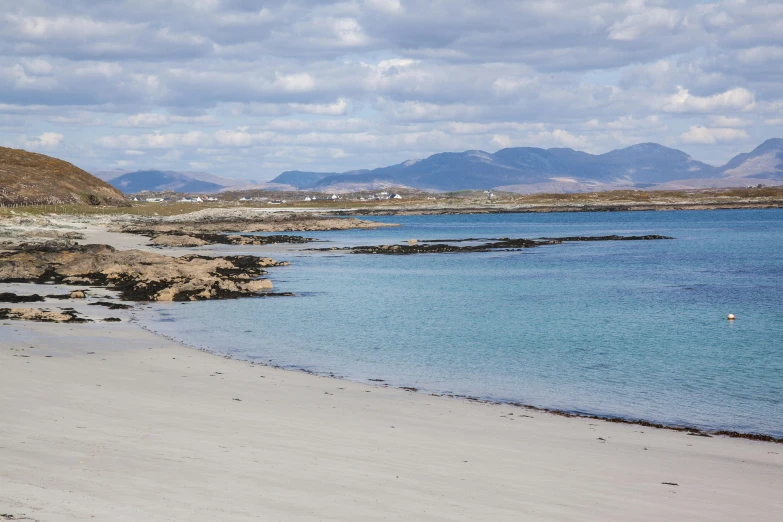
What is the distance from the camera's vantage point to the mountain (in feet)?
382

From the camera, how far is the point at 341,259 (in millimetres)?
57875

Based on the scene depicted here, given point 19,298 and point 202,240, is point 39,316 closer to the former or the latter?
point 19,298

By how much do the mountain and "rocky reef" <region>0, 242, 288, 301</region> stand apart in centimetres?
8089

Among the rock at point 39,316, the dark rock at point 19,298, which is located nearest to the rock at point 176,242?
the dark rock at point 19,298

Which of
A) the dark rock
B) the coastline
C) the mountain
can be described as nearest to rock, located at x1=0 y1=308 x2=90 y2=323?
the dark rock

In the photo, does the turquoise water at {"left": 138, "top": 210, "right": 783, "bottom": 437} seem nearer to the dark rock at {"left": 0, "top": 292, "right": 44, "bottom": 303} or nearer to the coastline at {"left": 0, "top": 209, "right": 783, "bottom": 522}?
the coastline at {"left": 0, "top": 209, "right": 783, "bottom": 522}

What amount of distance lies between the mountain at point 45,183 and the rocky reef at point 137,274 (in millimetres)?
80891

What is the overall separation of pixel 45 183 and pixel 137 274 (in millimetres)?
99764

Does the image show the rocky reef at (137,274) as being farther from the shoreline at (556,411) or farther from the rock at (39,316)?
the shoreline at (556,411)

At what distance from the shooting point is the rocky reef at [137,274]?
1331 inches

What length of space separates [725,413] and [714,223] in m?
112

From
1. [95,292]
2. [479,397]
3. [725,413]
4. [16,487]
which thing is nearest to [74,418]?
[16,487]

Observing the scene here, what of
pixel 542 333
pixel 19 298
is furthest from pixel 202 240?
pixel 542 333

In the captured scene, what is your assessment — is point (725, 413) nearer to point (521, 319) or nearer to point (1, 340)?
point (521, 319)
